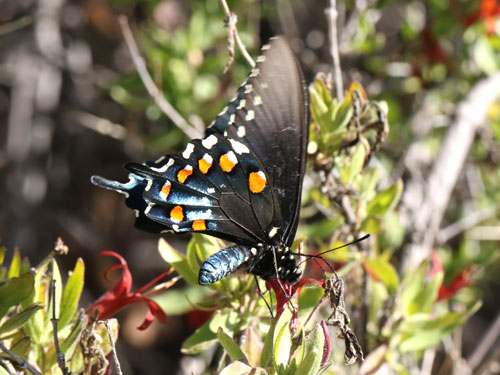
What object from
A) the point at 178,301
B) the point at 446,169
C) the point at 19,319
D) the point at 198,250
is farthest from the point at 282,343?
the point at 446,169

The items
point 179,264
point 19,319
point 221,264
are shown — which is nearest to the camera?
point 19,319

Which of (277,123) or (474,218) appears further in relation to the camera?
(474,218)

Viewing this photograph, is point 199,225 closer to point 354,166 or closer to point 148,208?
point 148,208

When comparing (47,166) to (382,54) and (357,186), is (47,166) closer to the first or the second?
(382,54)

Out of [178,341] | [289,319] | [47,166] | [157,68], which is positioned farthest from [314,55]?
[289,319]

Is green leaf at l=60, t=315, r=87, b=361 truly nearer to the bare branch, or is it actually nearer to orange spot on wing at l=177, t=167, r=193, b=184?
orange spot on wing at l=177, t=167, r=193, b=184
